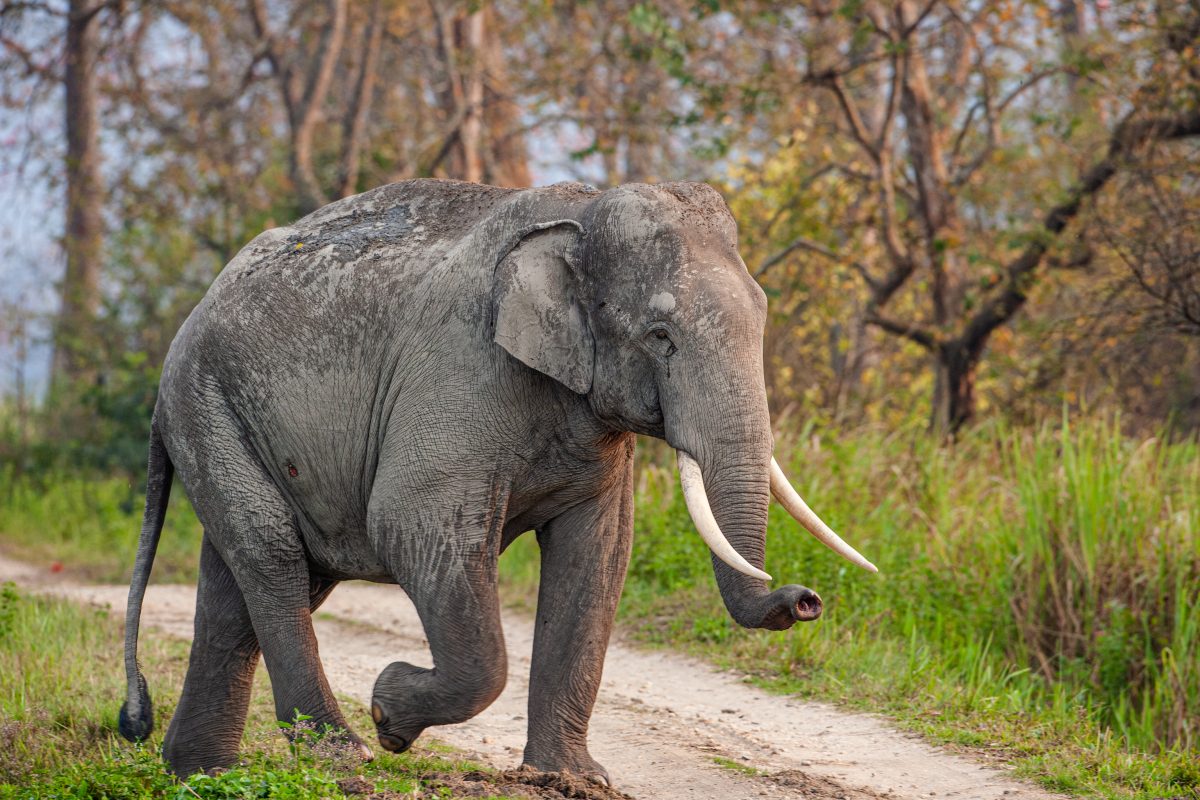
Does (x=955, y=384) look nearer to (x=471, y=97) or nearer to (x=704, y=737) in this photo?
(x=471, y=97)

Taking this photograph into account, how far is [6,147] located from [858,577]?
13522mm

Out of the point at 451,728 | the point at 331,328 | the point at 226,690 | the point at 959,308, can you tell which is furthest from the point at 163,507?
the point at 959,308

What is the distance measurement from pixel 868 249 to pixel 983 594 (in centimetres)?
478

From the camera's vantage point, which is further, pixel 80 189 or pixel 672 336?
pixel 80 189

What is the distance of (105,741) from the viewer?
18.2ft

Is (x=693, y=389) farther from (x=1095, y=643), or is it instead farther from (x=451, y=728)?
(x=1095, y=643)

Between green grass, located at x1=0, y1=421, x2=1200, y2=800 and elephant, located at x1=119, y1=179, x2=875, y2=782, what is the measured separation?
225 cm

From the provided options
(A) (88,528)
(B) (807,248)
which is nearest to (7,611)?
(A) (88,528)

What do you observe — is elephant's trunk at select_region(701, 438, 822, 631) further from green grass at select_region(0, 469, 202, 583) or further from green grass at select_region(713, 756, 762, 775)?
green grass at select_region(0, 469, 202, 583)

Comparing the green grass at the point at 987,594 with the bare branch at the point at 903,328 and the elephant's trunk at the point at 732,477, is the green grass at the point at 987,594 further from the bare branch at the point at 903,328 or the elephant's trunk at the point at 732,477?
the elephant's trunk at the point at 732,477

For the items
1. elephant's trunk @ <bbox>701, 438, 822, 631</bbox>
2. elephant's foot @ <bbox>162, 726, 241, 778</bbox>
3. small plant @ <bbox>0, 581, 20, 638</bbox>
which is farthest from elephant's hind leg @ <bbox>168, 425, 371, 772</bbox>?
small plant @ <bbox>0, 581, 20, 638</bbox>

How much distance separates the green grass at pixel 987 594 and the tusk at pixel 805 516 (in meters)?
1.96

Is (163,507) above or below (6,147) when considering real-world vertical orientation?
below

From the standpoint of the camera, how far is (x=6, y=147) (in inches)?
677
